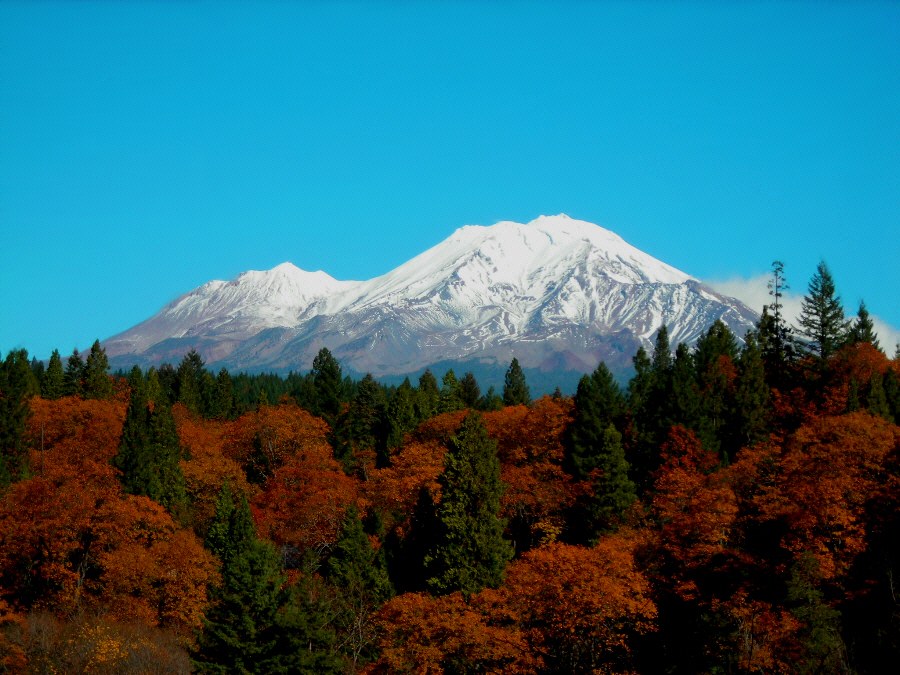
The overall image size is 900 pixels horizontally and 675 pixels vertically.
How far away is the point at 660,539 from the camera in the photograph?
43250 mm

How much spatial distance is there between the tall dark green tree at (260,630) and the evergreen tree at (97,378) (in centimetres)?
5910

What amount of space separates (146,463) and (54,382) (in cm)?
4298

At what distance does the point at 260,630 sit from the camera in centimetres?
3525

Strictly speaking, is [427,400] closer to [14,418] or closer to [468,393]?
[468,393]

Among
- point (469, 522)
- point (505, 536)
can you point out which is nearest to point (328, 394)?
point (505, 536)

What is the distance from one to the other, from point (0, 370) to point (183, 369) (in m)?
32.0

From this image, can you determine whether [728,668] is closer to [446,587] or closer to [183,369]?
[446,587]

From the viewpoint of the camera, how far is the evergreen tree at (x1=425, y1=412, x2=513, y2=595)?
138 ft

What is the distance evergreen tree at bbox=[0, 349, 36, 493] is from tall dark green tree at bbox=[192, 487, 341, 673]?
30.3m

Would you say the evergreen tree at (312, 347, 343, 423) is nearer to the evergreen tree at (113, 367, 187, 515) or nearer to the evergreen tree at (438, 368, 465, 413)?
the evergreen tree at (438, 368, 465, 413)

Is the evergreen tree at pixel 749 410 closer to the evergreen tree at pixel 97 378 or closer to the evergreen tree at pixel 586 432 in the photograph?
the evergreen tree at pixel 586 432

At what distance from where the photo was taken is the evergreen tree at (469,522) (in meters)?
42.1

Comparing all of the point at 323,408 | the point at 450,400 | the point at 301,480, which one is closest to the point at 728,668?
the point at 301,480

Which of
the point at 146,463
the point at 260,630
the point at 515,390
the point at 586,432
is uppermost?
the point at 515,390
